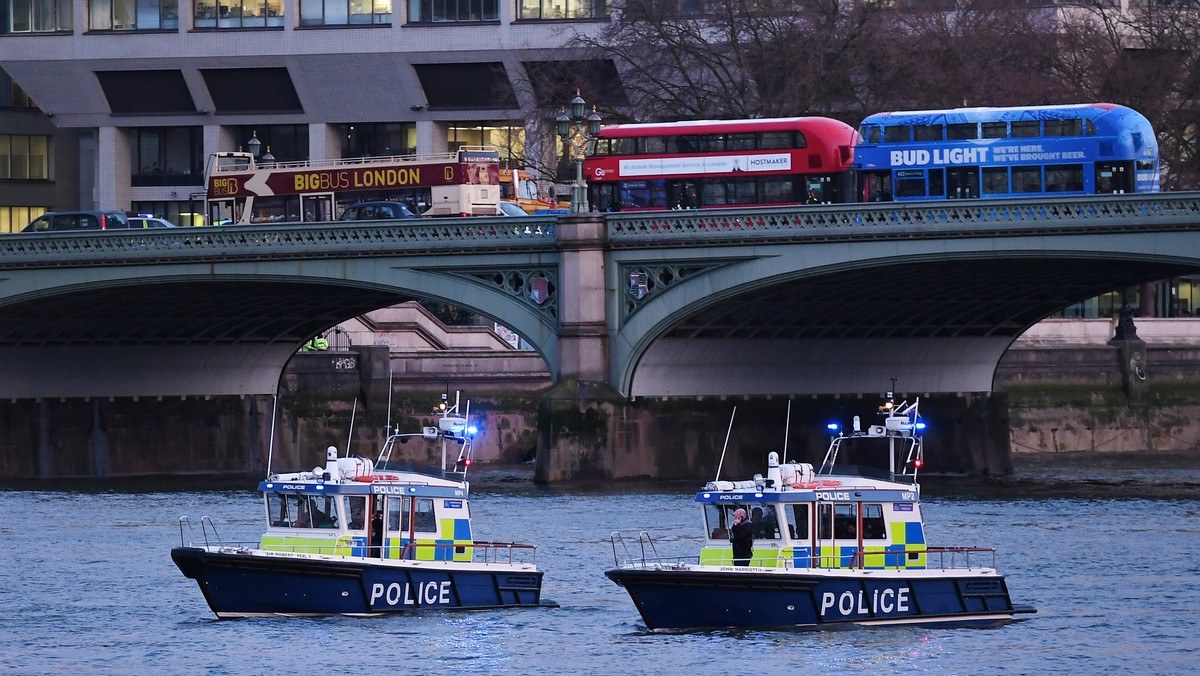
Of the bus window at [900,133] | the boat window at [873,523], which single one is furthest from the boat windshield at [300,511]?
the bus window at [900,133]

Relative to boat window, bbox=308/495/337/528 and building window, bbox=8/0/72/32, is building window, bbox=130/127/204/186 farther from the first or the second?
boat window, bbox=308/495/337/528

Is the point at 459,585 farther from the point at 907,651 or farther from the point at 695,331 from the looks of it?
the point at 695,331

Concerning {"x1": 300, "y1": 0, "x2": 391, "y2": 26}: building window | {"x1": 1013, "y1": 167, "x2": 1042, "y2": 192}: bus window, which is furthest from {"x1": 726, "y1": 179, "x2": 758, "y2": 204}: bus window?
{"x1": 300, "y1": 0, "x2": 391, "y2": 26}: building window

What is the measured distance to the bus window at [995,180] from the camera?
67500 mm

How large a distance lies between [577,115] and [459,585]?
2734cm

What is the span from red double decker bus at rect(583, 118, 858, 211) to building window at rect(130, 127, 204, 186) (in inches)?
1878

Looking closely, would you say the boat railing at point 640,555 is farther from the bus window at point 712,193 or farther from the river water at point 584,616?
the bus window at point 712,193

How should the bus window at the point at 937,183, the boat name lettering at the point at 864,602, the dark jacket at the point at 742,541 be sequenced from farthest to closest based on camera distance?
1. the bus window at the point at 937,183
2. the boat name lettering at the point at 864,602
3. the dark jacket at the point at 742,541

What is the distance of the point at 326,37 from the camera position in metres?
110

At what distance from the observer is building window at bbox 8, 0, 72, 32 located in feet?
372

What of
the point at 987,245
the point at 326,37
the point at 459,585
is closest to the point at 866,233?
the point at 987,245

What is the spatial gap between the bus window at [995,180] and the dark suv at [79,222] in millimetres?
27792

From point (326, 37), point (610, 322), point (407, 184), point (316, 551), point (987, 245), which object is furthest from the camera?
point (326, 37)

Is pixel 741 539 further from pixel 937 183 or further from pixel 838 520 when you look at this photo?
pixel 937 183
